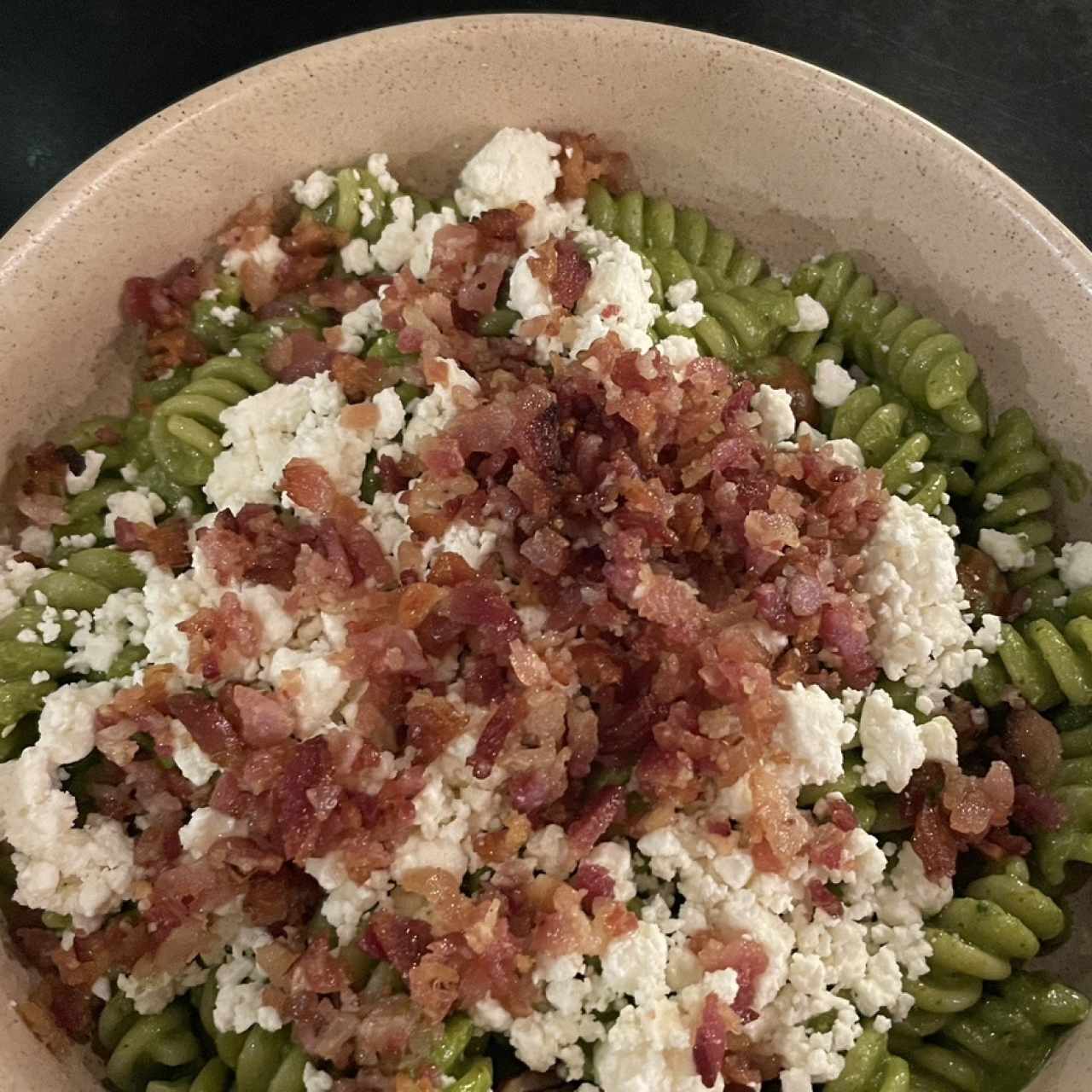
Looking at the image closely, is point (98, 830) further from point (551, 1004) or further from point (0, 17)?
point (0, 17)

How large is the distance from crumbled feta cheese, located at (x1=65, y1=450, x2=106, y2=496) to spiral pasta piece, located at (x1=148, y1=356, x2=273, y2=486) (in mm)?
190

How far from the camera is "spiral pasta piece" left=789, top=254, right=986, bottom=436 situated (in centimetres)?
326

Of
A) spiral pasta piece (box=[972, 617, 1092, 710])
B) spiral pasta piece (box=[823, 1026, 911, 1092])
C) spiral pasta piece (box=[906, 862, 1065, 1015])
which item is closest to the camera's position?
spiral pasta piece (box=[823, 1026, 911, 1092])

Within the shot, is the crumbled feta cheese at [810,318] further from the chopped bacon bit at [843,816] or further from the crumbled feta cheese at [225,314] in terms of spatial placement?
the crumbled feta cheese at [225,314]

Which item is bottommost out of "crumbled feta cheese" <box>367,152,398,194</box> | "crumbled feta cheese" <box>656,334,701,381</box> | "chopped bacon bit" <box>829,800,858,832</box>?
"chopped bacon bit" <box>829,800,858,832</box>

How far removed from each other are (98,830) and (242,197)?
198cm

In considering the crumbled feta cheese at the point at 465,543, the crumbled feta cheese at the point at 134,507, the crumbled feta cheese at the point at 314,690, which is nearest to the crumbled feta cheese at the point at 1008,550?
the crumbled feta cheese at the point at 465,543

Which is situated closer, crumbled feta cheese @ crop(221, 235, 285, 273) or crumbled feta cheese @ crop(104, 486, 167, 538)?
crumbled feta cheese @ crop(104, 486, 167, 538)

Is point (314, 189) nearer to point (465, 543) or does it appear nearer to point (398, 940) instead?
point (465, 543)

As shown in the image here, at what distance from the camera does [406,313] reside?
10.6 ft

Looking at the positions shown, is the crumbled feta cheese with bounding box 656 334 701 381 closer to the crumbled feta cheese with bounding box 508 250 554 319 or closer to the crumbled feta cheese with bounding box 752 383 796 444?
the crumbled feta cheese with bounding box 752 383 796 444

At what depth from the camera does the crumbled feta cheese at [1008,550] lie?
3.15 meters

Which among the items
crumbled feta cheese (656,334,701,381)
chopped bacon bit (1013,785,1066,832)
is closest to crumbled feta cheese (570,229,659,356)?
crumbled feta cheese (656,334,701,381)

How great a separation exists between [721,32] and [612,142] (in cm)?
152
